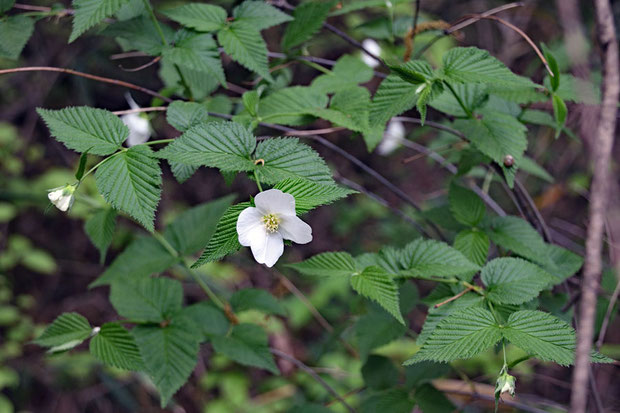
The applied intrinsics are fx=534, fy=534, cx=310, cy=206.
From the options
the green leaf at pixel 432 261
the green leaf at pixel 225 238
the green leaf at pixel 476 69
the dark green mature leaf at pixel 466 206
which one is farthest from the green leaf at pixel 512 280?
the green leaf at pixel 225 238

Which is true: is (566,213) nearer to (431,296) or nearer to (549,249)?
(549,249)

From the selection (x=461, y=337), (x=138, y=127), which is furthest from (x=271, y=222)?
(x=138, y=127)

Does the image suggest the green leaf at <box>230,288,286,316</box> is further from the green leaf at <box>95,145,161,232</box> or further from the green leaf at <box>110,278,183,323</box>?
the green leaf at <box>95,145,161,232</box>

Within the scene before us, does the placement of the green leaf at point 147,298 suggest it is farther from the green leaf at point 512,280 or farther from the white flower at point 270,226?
the green leaf at point 512,280

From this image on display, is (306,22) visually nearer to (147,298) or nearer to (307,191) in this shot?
(307,191)

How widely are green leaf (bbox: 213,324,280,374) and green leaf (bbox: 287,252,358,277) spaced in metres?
0.29

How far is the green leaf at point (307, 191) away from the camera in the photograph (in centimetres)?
82

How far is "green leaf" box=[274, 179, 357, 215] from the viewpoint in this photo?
82 cm

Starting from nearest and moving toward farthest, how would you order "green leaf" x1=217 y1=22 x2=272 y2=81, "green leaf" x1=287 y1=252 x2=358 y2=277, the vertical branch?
the vertical branch < "green leaf" x1=287 y1=252 x2=358 y2=277 < "green leaf" x1=217 y1=22 x2=272 y2=81

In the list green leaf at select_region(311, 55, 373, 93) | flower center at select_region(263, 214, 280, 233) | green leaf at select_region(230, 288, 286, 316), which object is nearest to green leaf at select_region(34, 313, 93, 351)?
green leaf at select_region(230, 288, 286, 316)

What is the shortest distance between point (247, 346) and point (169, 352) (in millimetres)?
203

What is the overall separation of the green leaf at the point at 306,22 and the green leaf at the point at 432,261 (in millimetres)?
584

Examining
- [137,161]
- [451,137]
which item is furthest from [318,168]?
[451,137]

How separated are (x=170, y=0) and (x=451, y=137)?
210 centimetres
